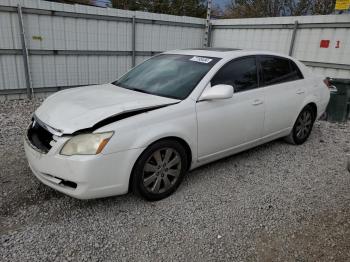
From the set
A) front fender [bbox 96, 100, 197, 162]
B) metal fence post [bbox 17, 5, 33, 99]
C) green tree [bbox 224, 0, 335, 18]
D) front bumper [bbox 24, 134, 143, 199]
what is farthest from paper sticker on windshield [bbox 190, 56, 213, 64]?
green tree [bbox 224, 0, 335, 18]

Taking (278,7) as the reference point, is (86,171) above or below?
below

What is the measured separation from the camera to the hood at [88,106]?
283 cm

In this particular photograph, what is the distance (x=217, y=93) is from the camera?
131 inches

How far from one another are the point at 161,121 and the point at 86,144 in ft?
2.52

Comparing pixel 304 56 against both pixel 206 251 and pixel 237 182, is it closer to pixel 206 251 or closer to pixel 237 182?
pixel 237 182

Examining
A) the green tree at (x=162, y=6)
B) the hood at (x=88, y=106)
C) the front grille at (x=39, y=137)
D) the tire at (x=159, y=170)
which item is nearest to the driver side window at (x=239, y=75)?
the hood at (x=88, y=106)

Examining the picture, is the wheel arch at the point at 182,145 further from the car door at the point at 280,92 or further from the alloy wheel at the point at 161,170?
the car door at the point at 280,92

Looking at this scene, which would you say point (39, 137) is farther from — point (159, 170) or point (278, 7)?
point (278, 7)

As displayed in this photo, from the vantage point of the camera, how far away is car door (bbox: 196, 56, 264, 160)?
11.4 ft

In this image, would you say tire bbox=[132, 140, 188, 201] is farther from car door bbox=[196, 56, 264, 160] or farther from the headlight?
the headlight

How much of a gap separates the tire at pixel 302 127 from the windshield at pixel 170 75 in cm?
203

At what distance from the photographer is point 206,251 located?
2605 mm

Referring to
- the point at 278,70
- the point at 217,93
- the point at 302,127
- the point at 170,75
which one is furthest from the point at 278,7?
the point at 217,93

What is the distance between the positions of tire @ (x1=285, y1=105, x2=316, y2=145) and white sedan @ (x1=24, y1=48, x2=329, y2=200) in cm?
26
